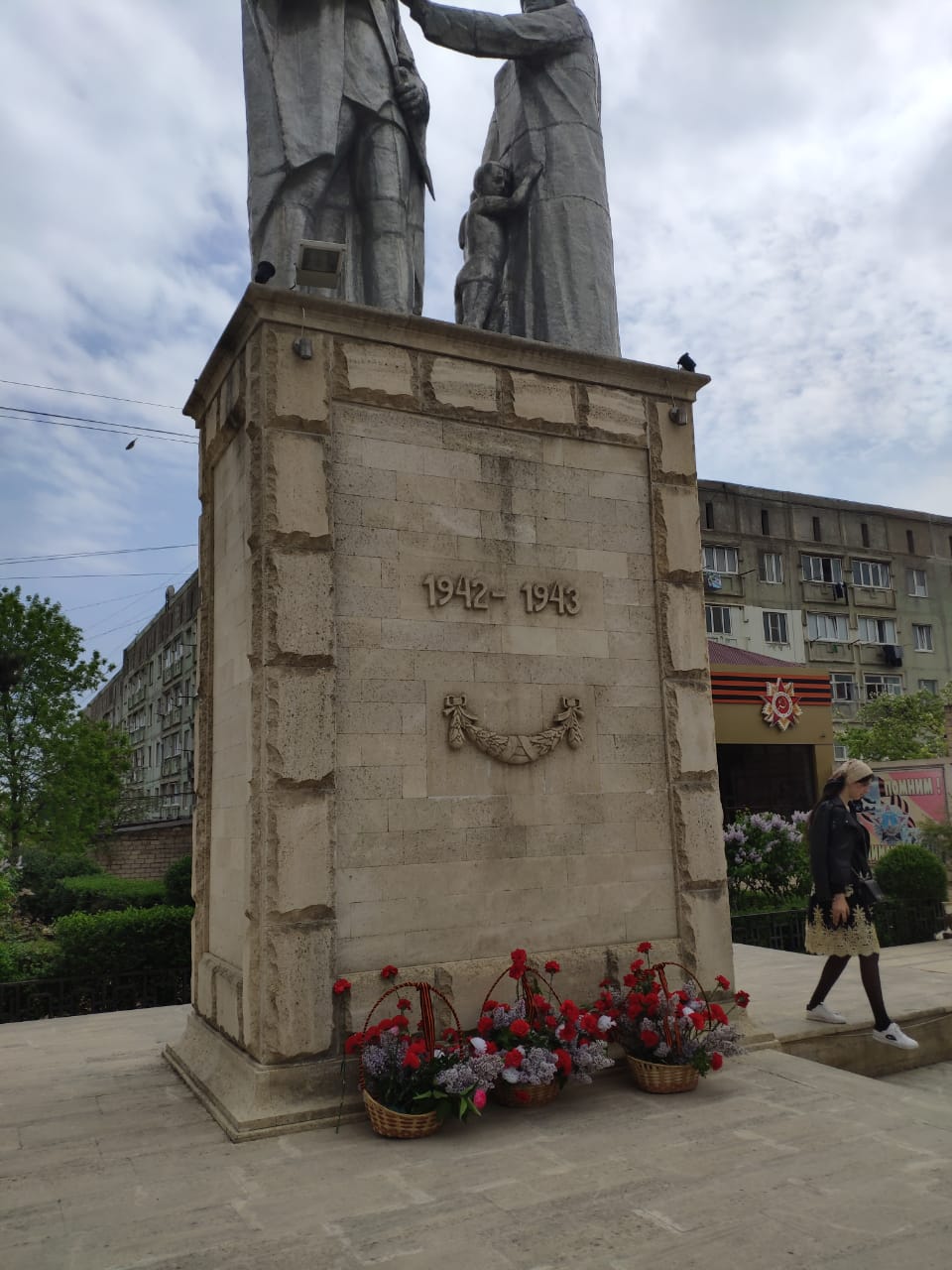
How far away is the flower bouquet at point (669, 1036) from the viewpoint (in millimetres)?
6047

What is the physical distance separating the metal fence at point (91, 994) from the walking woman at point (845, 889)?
21.7 feet

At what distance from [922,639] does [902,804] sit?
85.6 feet

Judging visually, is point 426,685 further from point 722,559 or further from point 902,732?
point 722,559

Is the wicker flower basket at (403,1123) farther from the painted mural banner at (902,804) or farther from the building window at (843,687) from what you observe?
the building window at (843,687)

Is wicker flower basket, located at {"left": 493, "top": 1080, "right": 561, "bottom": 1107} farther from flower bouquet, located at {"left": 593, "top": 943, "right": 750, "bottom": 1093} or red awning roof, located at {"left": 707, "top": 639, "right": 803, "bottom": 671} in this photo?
red awning roof, located at {"left": 707, "top": 639, "right": 803, "bottom": 671}

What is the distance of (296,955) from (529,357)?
4.48m

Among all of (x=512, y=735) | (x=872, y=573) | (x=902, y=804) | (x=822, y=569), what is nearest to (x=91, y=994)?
(x=512, y=735)

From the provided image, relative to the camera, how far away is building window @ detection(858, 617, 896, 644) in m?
40.4

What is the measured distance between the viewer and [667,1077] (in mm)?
6035

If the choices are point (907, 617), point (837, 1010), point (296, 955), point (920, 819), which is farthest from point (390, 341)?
point (907, 617)

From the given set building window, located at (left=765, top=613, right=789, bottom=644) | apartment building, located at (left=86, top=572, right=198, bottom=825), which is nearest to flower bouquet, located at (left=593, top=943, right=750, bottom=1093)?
apartment building, located at (left=86, top=572, right=198, bottom=825)

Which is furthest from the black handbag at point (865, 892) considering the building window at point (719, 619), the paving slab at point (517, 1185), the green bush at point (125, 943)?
the building window at point (719, 619)

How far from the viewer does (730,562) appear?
37.9 metres

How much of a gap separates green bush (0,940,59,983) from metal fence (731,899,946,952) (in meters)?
8.30
